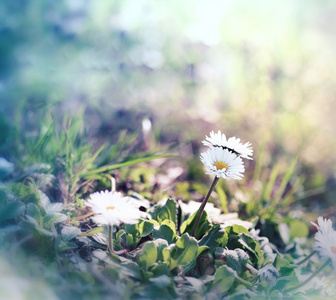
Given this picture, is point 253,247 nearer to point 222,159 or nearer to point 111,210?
point 222,159

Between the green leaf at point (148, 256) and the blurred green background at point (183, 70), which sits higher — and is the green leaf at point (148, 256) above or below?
below

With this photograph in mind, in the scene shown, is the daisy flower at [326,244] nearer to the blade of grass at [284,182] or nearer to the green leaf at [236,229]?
the green leaf at [236,229]

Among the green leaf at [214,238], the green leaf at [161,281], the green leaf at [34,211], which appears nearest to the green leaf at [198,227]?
the green leaf at [214,238]

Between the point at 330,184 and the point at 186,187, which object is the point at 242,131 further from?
the point at 186,187

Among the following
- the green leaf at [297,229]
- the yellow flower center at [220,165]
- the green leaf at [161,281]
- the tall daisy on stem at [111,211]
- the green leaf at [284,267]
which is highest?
the yellow flower center at [220,165]

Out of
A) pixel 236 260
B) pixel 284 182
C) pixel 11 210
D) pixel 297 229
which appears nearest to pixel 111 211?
pixel 11 210

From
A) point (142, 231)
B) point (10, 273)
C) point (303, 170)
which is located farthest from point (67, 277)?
point (303, 170)
